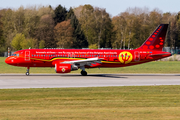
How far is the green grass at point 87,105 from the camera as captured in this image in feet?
45.7

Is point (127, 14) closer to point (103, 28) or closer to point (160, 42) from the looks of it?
point (103, 28)

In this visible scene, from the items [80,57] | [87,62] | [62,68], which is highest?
[80,57]

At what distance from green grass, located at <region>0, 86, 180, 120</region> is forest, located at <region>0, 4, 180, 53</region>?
94.7 metres

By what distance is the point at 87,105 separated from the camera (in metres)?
16.9

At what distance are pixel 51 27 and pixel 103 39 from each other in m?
23.5

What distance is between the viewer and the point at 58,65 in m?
35.7

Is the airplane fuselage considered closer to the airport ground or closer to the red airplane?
the red airplane

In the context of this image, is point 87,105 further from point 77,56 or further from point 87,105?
point 77,56

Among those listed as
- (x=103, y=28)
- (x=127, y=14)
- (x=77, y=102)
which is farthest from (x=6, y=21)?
(x=77, y=102)

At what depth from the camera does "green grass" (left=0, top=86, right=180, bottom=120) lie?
13938mm

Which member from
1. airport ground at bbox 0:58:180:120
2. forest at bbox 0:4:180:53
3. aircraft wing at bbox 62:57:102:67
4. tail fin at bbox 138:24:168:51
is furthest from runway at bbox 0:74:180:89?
forest at bbox 0:4:180:53

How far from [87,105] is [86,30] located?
368ft

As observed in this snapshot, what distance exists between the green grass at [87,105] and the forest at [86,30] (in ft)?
311

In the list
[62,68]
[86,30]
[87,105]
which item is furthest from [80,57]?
[86,30]
